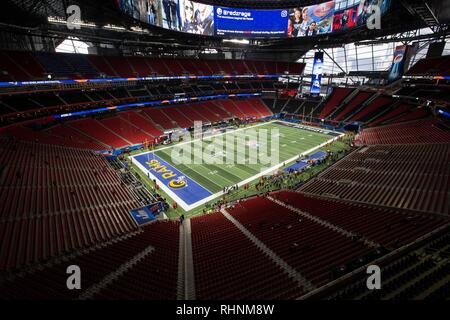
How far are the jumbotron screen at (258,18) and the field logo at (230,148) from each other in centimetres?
1749

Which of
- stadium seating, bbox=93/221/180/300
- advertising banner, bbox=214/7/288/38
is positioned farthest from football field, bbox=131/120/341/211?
advertising banner, bbox=214/7/288/38

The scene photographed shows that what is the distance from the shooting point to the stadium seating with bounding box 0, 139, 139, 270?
479 inches

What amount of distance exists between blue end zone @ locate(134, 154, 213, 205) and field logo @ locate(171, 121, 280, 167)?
7.19ft

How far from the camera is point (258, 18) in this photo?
150 feet

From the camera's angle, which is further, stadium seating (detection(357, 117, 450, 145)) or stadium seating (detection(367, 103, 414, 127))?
stadium seating (detection(367, 103, 414, 127))

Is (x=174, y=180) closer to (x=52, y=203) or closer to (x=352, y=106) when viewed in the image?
(x=52, y=203)

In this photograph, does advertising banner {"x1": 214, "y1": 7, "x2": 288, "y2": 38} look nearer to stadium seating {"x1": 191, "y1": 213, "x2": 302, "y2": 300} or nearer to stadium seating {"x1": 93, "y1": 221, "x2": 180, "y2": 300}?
stadium seating {"x1": 191, "y1": 213, "x2": 302, "y2": 300}

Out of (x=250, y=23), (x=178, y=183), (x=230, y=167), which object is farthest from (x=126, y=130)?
(x=250, y=23)

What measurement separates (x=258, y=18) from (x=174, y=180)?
37077 millimetres

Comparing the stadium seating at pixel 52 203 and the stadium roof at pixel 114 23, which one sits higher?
the stadium roof at pixel 114 23

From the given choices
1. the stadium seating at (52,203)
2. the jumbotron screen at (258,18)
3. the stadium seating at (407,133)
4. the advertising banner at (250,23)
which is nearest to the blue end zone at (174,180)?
the stadium seating at (52,203)

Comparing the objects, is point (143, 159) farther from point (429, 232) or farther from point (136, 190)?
point (429, 232)

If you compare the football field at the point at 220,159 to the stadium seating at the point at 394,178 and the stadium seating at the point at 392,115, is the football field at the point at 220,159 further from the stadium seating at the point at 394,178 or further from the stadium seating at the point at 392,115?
the stadium seating at the point at 394,178

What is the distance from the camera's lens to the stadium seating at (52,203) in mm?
12172
